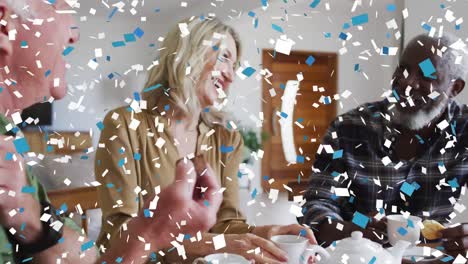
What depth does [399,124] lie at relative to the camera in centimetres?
82

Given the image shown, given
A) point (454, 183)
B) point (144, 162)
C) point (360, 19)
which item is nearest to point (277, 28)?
point (360, 19)

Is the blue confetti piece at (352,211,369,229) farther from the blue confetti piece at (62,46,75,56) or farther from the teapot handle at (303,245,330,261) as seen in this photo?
the blue confetti piece at (62,46,75,56)

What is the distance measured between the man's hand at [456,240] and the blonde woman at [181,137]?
31 centimetres

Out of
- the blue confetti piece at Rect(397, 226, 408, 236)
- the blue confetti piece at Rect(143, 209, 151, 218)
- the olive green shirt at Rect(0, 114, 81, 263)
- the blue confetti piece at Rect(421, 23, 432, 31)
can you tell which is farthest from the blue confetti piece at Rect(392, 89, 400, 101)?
the olive green shirt at Rect(0, 114, 81, 263)

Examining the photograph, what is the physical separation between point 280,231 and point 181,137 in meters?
0.20

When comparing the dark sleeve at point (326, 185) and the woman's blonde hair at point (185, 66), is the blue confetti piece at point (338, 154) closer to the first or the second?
the dark sleeve at point (326, 185)

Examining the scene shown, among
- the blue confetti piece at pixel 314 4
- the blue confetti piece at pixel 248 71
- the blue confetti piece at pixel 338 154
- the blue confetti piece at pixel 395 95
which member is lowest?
the blue confetti piece at pixel 338 154

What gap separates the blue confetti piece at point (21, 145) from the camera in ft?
1.63

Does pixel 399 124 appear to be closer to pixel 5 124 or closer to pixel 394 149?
pixel 394 149

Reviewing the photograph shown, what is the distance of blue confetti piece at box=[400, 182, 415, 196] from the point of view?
2.65ft

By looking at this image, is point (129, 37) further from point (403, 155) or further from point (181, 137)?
point (403, 155)

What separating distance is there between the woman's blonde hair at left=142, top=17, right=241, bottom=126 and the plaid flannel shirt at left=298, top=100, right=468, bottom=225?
0.21 meters

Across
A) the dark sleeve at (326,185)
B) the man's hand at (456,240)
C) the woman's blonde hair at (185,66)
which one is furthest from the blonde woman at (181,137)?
the man's hand at (456,240)

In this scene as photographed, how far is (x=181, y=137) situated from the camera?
583mm
